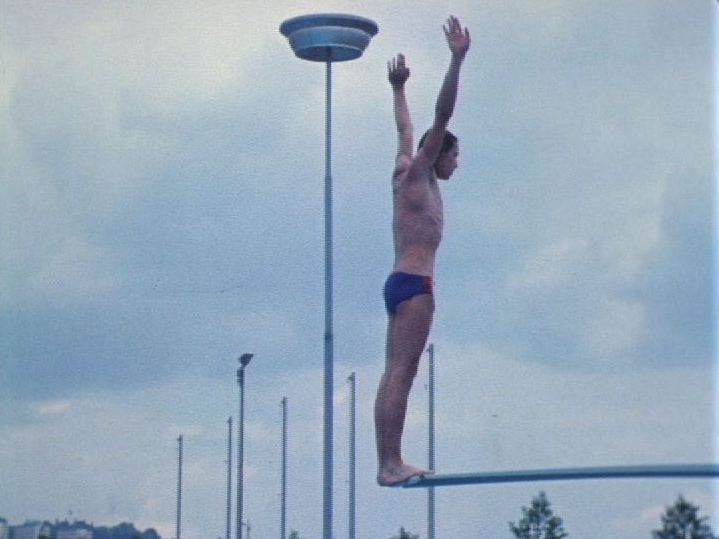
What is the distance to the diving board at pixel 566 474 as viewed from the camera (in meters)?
11.2

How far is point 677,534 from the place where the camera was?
1102 cm

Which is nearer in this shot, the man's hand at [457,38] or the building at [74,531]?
the man's hand at [457,38]

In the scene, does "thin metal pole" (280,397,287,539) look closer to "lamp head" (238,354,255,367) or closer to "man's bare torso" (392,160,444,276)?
"lamp head" (238,354,255,367)

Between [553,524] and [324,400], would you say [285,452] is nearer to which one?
[324,400]

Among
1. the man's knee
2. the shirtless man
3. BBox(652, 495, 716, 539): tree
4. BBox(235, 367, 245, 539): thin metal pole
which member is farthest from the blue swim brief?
BBox(235, 367, 245, 539): thin metal pole

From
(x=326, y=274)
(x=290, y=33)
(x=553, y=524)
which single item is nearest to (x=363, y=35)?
(x=290, y=33)

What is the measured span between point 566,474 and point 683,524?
1421 mm

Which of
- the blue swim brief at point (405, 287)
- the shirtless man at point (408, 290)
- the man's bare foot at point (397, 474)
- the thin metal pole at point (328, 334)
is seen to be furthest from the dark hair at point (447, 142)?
the thin metal pole at point (328, 334)

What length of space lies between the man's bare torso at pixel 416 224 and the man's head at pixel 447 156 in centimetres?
11

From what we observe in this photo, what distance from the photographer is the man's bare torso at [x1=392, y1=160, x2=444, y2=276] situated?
14.0 meters

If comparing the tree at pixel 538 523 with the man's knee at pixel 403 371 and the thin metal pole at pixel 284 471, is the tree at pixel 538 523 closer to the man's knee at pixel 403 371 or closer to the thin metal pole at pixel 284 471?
the man's knee at pixel 403 371

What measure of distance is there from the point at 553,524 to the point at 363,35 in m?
9.38

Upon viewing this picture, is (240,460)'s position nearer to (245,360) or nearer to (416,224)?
(245,360)

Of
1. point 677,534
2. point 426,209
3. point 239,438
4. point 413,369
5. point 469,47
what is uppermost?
point 239,438
